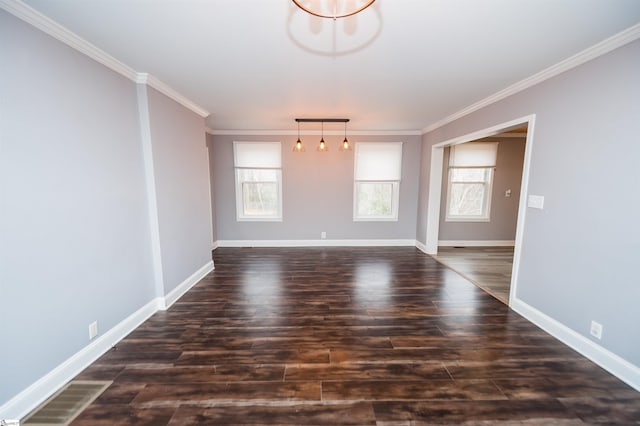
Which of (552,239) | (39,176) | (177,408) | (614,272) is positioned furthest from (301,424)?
(552,239)

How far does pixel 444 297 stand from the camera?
10.2 feet

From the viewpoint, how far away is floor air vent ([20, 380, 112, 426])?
1464mm

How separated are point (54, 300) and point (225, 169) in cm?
399

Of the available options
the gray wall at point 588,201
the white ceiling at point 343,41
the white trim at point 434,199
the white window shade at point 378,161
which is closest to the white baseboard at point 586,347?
→ the gray wall at point 588,201

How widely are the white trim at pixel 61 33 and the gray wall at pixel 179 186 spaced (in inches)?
16.6

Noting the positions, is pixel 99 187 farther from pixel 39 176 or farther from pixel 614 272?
pixel 614 272

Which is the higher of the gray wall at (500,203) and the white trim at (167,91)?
the white trim at (167,91)

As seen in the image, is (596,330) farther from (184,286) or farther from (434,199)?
(184,286)

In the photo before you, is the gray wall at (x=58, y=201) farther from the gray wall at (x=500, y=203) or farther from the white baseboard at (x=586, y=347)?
the gray wall at (x=500, y=203)

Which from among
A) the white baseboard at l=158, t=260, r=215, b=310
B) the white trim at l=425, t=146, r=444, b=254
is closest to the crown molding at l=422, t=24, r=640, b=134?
the white trim at l=425, t=146, r=444, b=254

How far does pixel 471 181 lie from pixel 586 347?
4.03 m

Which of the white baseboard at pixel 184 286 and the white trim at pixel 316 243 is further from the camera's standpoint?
the white trim at pixel 316 243

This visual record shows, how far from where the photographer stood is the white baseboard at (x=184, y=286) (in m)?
2.80

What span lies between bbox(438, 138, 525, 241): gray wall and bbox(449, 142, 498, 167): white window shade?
106 millimetres
